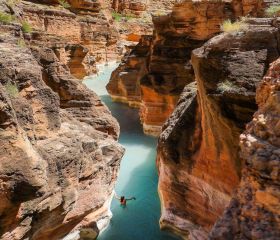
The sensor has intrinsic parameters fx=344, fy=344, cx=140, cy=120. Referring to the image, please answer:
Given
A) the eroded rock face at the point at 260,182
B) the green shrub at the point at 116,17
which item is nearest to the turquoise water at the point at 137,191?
the eroded rock face at the point at 260,182

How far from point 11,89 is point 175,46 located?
35.9 feet

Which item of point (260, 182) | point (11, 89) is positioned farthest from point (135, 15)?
point (260, 182)

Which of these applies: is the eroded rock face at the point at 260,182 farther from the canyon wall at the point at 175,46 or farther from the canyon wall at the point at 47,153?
the canyon wall at the point at 175,46

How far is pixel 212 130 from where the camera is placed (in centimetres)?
739

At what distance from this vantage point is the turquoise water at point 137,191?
9.76 m

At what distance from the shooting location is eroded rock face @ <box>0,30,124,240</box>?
219 inches

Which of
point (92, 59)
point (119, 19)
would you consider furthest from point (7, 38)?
point (119, 19)

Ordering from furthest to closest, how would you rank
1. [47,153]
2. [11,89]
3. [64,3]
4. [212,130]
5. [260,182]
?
[64,3]
[212,130]
[47,153]
[11,89]
[260,182]

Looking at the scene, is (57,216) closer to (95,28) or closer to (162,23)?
(162,23)

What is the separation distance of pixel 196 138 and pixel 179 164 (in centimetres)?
85

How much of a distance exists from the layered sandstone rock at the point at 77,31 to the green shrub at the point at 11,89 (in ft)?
34.3

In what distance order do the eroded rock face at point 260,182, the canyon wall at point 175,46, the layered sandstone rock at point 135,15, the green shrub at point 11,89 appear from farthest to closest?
1. the layered sandstone rock at point 135,15
2. the canyon wall at point 175,46
3. the green shrub at point 11,89
4. the eroded rock face at point 260,182

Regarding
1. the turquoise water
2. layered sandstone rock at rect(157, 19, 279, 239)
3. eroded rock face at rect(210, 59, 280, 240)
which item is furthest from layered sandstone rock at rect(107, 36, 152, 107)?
eroded rock face at rect(210, 59, 280, 240)

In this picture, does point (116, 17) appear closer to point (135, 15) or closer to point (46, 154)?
point (135, 15)
